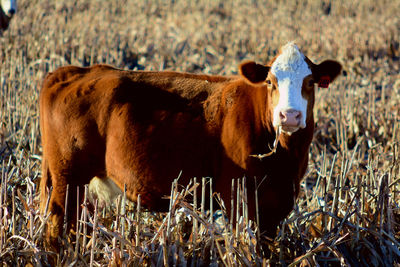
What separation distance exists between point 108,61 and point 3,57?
1.98 meters

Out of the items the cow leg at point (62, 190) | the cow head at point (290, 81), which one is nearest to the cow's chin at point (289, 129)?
the cow head at point (290, 81)

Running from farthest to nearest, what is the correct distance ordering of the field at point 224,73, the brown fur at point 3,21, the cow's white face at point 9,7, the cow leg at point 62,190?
1. the cow's white face at point 9,7
2. the brown fur at point 3,21
3. the cow leg at point 62,190
4. the field at point 224,73

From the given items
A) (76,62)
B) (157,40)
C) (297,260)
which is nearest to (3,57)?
(76,62)

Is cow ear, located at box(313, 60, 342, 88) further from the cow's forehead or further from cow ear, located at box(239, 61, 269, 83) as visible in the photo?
cow ear, located at box(239, 61, 269, 83)

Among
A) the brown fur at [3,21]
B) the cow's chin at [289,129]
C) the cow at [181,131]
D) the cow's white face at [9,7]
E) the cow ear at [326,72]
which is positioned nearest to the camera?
the cow's chin at [289,129]

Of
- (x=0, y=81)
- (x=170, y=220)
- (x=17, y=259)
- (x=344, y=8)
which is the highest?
(x=344, y=8)

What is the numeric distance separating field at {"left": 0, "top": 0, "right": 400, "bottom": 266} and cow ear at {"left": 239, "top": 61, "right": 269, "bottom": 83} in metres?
0.94

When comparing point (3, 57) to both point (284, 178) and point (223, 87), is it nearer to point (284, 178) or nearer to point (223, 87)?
point (223, 87)

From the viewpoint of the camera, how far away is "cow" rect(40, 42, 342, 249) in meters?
4.42

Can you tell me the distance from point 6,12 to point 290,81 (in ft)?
40.5

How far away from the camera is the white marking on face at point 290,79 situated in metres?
4.09

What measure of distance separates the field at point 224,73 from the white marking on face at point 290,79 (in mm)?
643

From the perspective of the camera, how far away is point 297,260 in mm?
3826

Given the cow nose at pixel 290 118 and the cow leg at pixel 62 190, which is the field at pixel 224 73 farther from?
the cow nose at pixel 290 118
